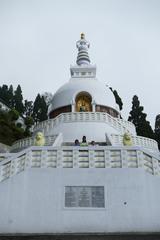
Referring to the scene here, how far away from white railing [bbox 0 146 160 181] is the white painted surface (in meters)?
0.25

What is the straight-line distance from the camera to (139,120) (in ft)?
116

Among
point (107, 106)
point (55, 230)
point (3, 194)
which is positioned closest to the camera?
point (55, 230)

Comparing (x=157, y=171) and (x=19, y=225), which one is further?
(x=157, y=171)

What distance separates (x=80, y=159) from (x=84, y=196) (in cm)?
135

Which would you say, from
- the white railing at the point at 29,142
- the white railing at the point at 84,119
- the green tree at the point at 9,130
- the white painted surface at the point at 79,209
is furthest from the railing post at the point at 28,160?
the green tree at the point at 9,130

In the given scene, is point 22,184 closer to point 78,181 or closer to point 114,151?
point 78,181

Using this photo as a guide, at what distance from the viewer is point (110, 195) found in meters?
8.19

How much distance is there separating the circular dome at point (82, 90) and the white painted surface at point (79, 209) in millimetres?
14283

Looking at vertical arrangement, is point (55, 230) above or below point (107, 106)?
below

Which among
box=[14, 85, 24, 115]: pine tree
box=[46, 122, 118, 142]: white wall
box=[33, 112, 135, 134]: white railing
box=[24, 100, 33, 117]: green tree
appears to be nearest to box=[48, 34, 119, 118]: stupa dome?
box=[33, 112, 135, 134]: white railing

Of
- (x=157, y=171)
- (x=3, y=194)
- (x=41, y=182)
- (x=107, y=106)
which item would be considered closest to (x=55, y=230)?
(x=41, y=182)

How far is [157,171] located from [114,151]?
1.67 meters

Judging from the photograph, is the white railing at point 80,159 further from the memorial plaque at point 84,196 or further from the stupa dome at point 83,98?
the stupa dome at point 83,98

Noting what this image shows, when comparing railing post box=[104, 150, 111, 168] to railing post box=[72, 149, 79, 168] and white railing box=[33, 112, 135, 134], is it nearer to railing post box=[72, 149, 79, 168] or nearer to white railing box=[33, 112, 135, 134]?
railing post box=[72, 149, 79, 168]
